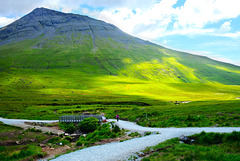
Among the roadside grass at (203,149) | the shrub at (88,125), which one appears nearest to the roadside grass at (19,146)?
the shrub at (88,125)

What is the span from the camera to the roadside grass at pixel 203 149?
15.0m

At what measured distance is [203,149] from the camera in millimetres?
16750

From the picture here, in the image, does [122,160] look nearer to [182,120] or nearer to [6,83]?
[182,120]

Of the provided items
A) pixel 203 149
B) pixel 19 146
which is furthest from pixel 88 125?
pixel 203 149

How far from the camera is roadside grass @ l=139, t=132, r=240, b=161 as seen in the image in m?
15.0

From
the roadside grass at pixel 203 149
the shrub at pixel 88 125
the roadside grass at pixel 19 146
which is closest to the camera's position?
the roadside grass at pixel 203 149

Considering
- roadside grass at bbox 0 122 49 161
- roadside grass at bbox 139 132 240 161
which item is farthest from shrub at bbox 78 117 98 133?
roadside grass at bbox 139 132 240 161

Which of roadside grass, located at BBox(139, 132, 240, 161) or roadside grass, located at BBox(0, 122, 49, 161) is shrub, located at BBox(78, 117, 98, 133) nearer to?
roadside grass, located at BBox(0, 122, 49, 161)

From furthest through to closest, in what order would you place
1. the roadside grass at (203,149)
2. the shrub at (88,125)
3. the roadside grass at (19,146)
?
the shrub at (88,125)
the roadside grass at (19,146)
the roadside grass at (203,149)

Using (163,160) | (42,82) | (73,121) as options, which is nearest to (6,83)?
(42,82)

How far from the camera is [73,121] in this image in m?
49.8

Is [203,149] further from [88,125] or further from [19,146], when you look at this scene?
[88,125]

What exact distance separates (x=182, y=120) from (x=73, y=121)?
2941 cm

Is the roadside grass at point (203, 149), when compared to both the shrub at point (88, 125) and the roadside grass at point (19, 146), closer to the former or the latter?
the roadside grass at point (19, 146)
